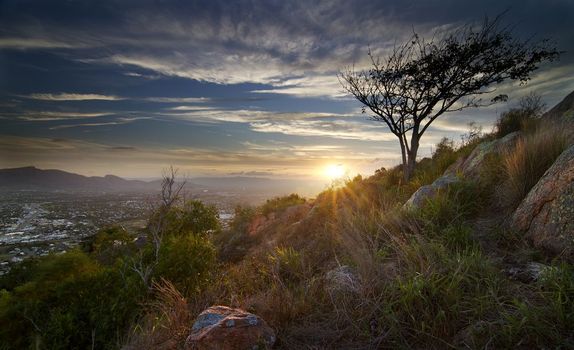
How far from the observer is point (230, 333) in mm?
2791

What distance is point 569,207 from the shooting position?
389 centimetres

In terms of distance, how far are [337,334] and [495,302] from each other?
162 cm

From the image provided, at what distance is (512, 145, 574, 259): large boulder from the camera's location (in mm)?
3779

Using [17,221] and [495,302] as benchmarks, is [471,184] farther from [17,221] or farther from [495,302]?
[17,221]

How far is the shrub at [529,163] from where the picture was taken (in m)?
5.51

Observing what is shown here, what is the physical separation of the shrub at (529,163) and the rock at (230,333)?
5.30 metres

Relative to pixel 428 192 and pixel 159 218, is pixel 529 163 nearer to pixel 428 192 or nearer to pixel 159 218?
pixel 428 192

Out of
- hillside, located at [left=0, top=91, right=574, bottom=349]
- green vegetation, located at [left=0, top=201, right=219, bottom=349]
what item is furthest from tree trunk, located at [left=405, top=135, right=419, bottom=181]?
green vegetation, located at [left=0, top=201, right=219, bottom=349]

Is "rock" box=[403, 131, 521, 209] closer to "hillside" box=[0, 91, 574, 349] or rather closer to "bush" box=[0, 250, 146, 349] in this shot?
"hillside" box=[0, 91, 574, 349]

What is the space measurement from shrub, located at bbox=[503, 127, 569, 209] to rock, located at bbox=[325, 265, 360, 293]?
3888 millimetres

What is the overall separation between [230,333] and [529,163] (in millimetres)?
6403

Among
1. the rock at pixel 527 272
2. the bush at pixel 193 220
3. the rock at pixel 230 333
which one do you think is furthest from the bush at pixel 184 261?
the rock at pixel 527 272

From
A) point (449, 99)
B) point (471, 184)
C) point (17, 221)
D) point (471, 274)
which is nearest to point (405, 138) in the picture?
point (449, 99)

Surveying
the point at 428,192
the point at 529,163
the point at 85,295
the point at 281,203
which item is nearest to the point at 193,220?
the point at 281,203
